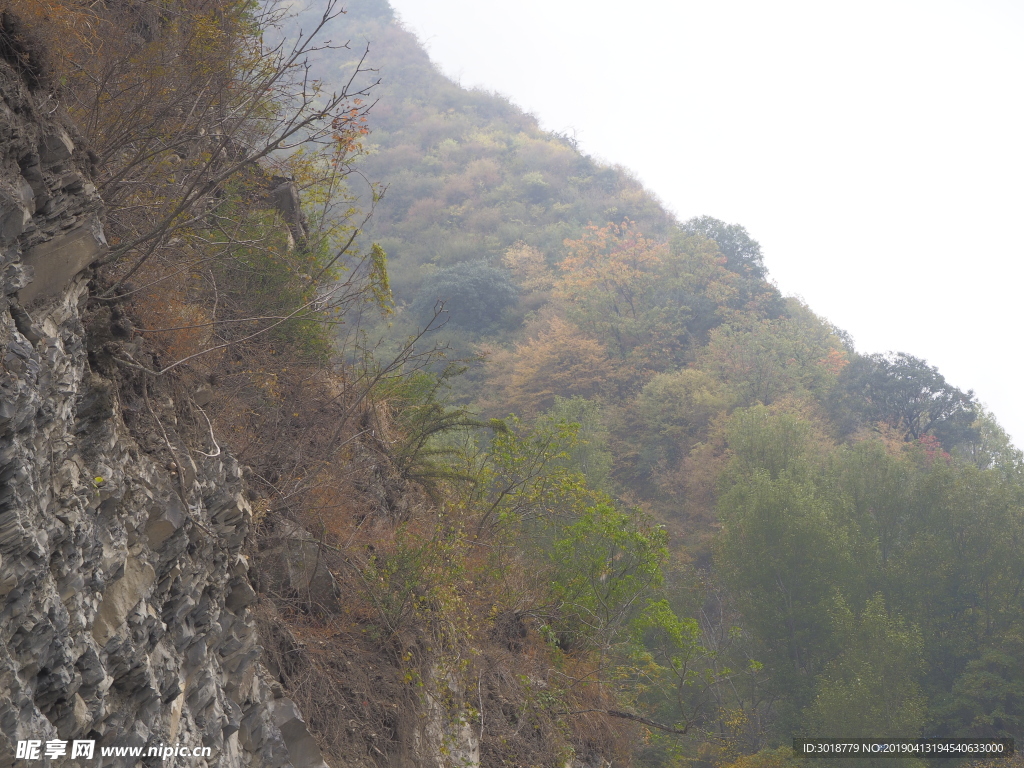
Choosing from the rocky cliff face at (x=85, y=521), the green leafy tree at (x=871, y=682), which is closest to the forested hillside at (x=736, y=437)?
the green leafy tree at (x=871, y=682)

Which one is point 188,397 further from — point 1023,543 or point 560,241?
point 560,241

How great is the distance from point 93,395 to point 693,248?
115 feet

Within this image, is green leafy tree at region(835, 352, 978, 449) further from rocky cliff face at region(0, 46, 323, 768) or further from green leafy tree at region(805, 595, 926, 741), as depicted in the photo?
rocky cliff face at region(0, 46, 323, 768)

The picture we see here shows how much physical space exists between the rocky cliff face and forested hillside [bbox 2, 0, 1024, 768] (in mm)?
82

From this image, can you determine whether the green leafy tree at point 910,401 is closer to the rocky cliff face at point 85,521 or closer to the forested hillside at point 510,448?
the forested hillside at point 510,448

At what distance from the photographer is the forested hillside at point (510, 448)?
14.1 ft

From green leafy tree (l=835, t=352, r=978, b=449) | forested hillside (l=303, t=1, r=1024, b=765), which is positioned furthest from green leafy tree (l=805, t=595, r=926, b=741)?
green leafy tree (l=835, t=352, r=978, b=449)

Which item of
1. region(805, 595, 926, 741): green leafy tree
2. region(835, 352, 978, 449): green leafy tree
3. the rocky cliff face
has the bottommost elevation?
region(805, 595, 926, 741): green leafy tree

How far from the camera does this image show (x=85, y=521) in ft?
9.52

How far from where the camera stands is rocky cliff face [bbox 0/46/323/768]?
254 centimetres

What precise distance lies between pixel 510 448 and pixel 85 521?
723cm

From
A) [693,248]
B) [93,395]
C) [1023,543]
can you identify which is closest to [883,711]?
[1023,543]

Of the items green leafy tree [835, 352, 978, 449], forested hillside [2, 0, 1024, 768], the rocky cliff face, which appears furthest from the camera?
green leafy tree [835, 352, 978, 449]

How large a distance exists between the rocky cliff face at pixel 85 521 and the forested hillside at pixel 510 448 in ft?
0.27
